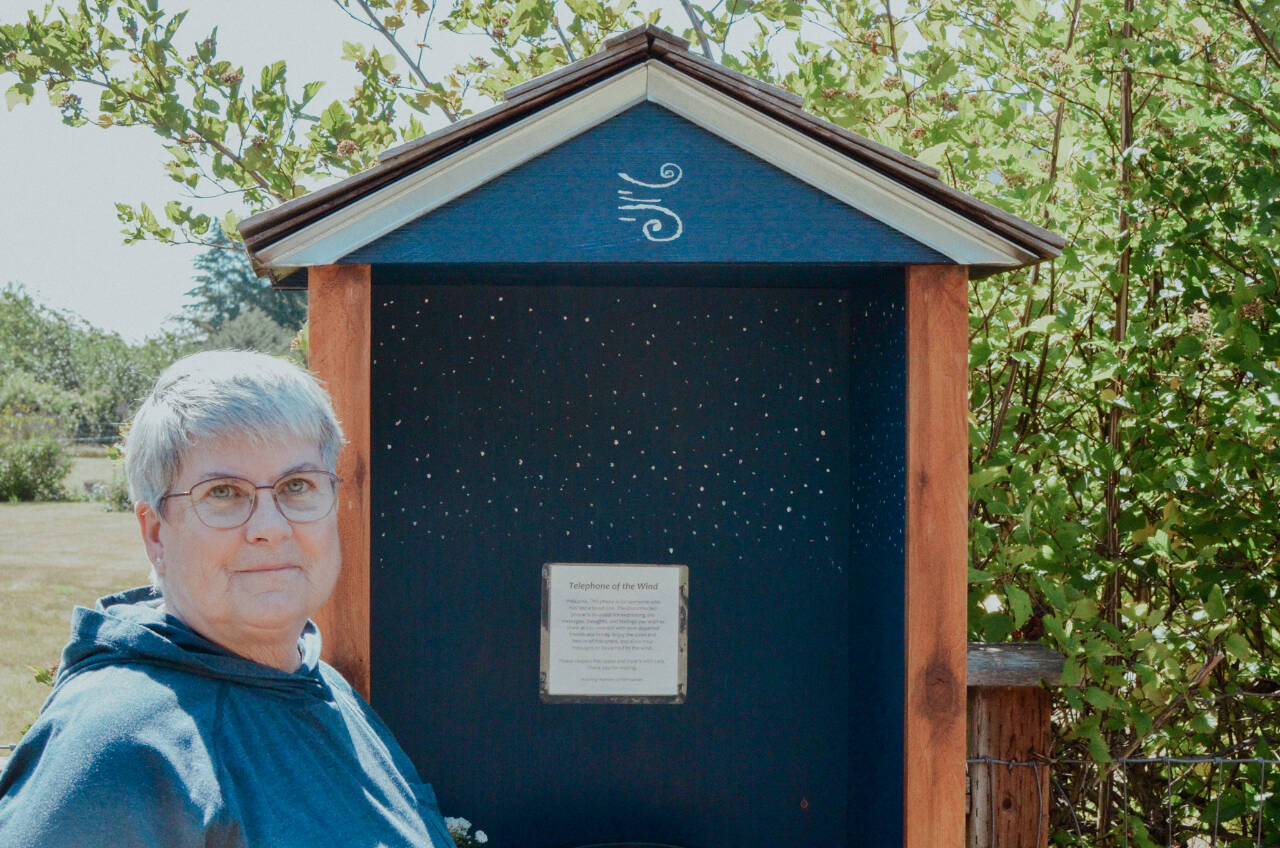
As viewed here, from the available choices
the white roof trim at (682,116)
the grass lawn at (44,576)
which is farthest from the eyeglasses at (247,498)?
the grass lawn at (44,576)

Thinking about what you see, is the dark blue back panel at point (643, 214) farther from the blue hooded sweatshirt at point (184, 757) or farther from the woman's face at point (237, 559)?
the blue hooded sweatshirt at point (184, 757)

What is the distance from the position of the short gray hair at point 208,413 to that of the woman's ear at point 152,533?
0.5 inches

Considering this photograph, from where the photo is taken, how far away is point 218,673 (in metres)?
1.52

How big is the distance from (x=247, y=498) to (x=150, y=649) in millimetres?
242

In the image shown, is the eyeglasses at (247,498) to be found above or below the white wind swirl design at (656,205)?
below

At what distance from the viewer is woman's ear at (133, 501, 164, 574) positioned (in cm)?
160

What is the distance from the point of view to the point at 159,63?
3.98 metres

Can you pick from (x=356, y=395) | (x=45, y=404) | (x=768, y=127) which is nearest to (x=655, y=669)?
(x=356, y=395)

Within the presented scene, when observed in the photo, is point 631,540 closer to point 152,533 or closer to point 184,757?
point 152,533

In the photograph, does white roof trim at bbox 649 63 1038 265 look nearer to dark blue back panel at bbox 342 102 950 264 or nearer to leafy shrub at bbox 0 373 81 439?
dark blue back panel at bbox 342 102 950 264

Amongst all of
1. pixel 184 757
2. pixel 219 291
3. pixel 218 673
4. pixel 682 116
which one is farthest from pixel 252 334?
pixel 184 757

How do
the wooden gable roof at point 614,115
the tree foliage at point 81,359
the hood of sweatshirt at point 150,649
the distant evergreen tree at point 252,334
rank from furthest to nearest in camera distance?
1. the distant evergreen tree at point 252,334
2. the tree foliage at point 81,359
3. the wooden gable roof at point 614,115
4. the hood of sweatshirt at point 150,649

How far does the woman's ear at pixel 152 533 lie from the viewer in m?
1.60

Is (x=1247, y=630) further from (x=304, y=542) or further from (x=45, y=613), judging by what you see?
(x=45, y=613)
